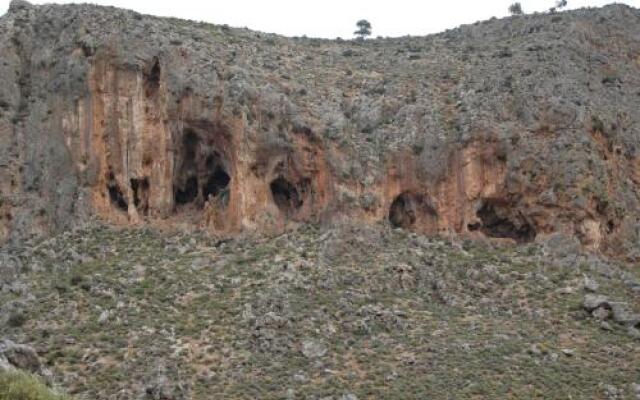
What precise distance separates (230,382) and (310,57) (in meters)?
26.0

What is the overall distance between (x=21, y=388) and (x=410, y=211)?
84.8 ft

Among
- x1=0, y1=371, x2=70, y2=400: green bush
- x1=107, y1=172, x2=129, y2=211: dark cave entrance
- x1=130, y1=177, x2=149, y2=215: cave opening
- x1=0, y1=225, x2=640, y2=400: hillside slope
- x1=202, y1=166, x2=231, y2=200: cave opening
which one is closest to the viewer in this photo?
x1=0, y1=371, x2=70, y2=400: green bush

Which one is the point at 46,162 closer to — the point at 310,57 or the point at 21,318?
the point at 21,318

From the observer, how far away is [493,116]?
5288 centimetres

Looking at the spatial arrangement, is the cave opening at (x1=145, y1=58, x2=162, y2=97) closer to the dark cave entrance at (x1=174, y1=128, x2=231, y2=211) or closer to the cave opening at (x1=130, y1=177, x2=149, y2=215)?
the dark cave entrance at (x1=174, y1=128, x2=231, y2=211)

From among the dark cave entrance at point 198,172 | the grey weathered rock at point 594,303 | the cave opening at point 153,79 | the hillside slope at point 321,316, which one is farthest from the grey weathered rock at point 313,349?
the cave opening at point 153,79

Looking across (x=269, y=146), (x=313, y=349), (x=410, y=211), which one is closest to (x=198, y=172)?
(x=269, y=146)

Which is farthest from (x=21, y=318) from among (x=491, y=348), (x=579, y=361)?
(x=579, y=361)

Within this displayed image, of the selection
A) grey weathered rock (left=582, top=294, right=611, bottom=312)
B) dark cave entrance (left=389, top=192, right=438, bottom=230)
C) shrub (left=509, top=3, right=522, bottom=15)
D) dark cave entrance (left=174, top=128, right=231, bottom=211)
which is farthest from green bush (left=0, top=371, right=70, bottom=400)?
shrub (left=509, top=3, right=522, bottom=15)

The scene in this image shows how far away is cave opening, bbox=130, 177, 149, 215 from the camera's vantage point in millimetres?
51156

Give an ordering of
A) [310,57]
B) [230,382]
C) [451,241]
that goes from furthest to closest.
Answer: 1. [310,57]
2. [451,241]
3. [230,382]

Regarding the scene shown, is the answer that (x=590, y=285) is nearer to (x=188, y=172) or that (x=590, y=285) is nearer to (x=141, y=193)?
(x=188, y=172)

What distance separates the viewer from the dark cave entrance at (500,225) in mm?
51188

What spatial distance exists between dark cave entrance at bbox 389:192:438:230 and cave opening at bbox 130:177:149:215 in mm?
11829
